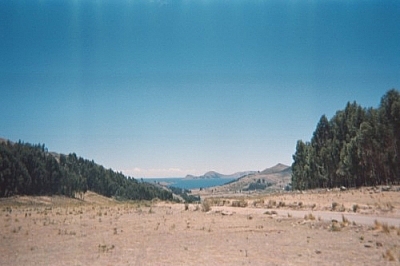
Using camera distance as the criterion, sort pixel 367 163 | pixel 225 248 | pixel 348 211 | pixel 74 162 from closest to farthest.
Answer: pixel 225 248, pixel 348 211, pixel 367 163, pixel 74 162

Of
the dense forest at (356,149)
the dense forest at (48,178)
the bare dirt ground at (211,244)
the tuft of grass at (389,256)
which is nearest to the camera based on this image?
the tuft of grass at (389,256)

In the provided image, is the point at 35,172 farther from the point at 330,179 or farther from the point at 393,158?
the point at 393,158

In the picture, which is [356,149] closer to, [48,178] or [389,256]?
[389,256]

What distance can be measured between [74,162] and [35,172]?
6556cm

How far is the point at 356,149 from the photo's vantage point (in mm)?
59594

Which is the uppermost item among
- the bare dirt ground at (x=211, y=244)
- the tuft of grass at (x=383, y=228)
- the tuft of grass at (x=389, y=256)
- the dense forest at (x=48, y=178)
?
the dense forest at (x=48, y=178)

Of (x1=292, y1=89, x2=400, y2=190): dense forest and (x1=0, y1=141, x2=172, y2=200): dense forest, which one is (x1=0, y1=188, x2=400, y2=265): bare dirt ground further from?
(x1=0, y1=141, x2=172, y2=200): dense forest

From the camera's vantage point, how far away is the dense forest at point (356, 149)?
2133 inches

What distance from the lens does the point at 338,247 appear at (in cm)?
1434

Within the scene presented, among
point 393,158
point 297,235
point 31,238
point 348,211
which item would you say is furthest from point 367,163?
point 31,238

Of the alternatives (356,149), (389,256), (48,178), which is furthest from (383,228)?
(48,178)

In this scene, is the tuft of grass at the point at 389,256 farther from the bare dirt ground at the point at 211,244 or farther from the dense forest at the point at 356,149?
the dense forest at the point at 356,149

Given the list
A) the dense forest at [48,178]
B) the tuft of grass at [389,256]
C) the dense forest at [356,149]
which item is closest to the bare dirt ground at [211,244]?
the tuft of grass at [389,256]

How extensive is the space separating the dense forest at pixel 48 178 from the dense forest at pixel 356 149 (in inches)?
3286
